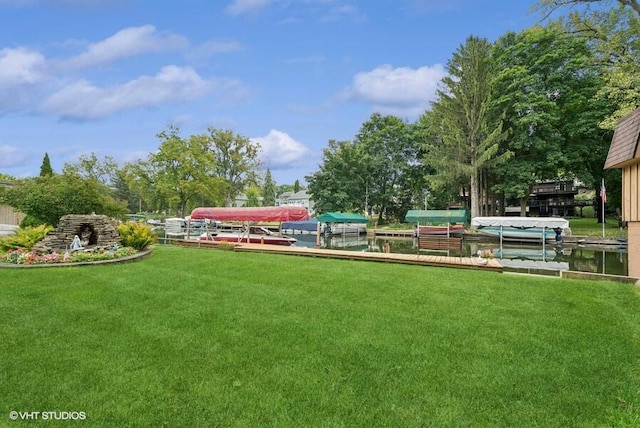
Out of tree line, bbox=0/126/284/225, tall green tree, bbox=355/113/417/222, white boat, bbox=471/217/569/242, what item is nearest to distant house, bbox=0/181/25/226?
tree line, bbox=0/126/284/225

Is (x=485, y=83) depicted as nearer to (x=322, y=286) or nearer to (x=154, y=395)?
(x=322, y=286)

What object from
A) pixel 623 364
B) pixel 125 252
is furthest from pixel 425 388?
pixel 125 252

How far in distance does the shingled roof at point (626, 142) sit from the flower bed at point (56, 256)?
42.1ft

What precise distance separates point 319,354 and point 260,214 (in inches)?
596

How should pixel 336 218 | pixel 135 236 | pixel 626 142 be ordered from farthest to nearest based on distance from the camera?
pixel 336 218
pixel 135 236
pixel 626 142

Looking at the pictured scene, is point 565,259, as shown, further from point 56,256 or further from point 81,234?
point 81,234

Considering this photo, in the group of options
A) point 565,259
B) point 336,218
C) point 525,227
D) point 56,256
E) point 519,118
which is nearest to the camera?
point 56,256

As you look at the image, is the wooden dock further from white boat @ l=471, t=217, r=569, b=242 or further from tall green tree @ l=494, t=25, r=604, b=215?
tall green tree @ l=494, t=25, r=604, b=215

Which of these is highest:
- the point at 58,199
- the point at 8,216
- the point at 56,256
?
the point at 58,199

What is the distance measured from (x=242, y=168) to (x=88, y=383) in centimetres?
4755

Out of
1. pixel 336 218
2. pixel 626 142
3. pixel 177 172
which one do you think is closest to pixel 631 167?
pixel 626 142

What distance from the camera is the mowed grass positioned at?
291 centimetres

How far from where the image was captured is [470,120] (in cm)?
3300

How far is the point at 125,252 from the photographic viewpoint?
10.8 meters
